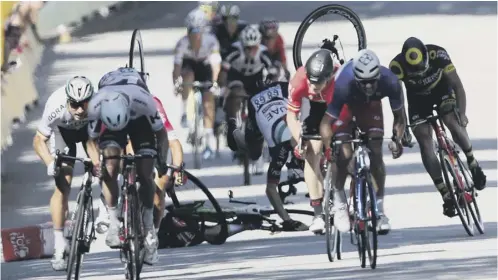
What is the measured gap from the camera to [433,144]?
19.9 m

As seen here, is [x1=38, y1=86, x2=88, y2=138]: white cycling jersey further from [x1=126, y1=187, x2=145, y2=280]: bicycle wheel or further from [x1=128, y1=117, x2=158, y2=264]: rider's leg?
[x1=126, y1=187, x2=145, y2=280]: bicycle wheel

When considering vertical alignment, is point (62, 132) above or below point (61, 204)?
above

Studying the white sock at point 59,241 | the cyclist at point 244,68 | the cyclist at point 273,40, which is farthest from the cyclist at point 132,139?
the cyclist at point 273,40

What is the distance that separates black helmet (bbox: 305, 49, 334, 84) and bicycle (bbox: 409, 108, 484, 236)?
4.40ft

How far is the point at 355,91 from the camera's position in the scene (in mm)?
17797

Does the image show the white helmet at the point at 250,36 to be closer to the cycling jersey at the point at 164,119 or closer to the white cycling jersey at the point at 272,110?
the white cycling jersey at the point at 272,110

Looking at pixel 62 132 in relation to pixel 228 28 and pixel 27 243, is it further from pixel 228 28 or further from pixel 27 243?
pixel 228 28

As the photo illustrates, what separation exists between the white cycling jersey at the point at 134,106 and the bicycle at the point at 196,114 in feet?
32.3

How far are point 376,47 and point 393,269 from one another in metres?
26.3

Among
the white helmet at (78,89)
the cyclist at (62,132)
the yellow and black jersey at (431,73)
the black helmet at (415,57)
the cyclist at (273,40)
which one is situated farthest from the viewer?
the cyclist at (273,40)

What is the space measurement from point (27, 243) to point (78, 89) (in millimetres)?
3014

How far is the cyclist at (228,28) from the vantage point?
90.6 ft

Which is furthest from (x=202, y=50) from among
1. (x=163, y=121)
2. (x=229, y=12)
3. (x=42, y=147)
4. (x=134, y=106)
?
(x=134, y=106)

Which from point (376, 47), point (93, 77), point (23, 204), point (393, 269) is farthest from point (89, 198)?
point (376, 47)
